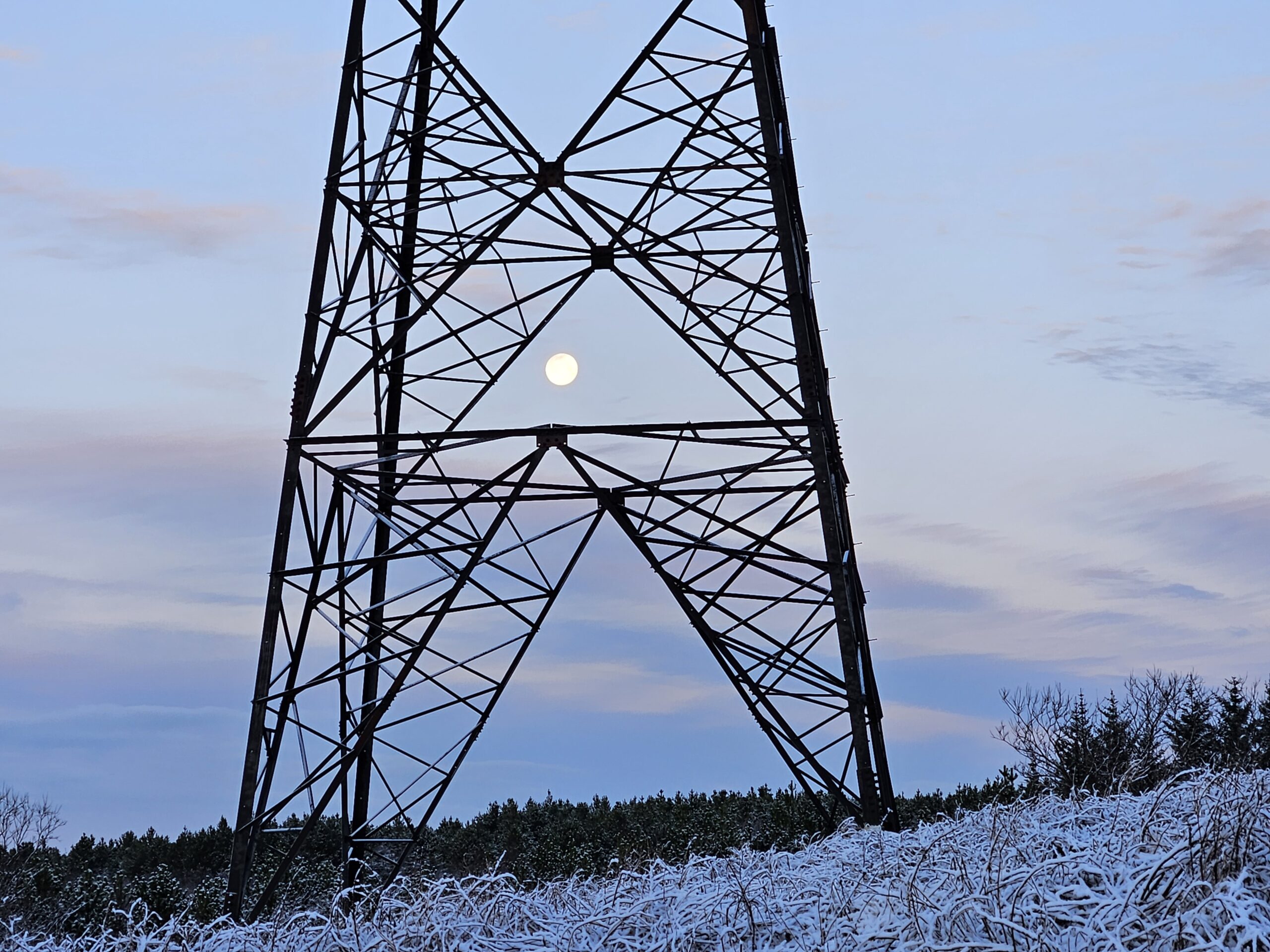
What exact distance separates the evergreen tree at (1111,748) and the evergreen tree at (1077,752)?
0.14 meters

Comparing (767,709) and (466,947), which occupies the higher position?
(767,709)

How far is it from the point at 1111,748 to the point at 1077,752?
38.0 inches

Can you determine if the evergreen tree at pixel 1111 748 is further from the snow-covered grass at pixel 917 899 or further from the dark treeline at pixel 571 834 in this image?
the snow-covered grass at pixel 917 899

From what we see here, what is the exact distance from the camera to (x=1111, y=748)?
91.6 feet

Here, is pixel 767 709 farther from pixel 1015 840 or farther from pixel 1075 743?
pixel 1075 743

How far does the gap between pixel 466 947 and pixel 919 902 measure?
261cm

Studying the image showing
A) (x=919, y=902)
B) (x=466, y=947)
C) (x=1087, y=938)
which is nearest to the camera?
(x=1087, y=938)

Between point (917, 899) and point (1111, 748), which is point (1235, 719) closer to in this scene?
point (1111, 748)

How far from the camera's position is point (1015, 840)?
8.41m

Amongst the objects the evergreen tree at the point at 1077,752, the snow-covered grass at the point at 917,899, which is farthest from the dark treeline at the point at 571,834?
the snow-covered grass at the point at 917,899

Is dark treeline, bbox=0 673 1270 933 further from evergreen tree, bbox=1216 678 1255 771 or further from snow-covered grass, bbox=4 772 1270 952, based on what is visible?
snow-covered grass, bbox=4 772 1270 952

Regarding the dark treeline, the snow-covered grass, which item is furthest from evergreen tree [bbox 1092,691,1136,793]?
the snow-covered grass

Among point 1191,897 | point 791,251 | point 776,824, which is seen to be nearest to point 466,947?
point 1191,897

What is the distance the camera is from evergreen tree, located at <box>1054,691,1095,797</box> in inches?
1017
